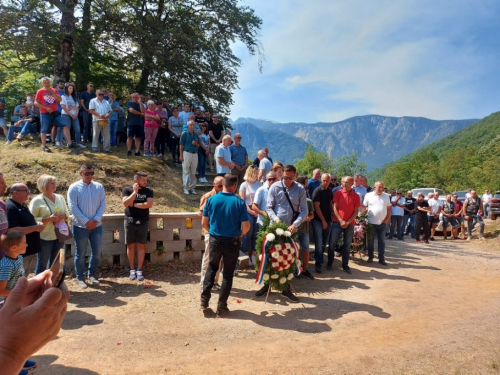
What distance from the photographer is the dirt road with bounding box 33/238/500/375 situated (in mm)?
3447

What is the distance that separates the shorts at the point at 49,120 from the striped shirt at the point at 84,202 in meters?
4.96

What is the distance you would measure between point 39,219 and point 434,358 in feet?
18.6

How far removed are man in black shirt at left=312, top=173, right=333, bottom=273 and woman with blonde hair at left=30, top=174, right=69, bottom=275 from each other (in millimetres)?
4886

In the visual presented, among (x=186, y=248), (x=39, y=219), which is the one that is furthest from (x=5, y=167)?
(x=186, y=248)

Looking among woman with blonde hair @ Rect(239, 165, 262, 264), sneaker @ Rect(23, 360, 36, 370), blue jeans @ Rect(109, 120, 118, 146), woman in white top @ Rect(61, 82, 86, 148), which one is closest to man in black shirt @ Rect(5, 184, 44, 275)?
sneaker @ Rect(23, 360, 36, 370)

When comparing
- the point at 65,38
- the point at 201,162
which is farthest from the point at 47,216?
the point at 65,38

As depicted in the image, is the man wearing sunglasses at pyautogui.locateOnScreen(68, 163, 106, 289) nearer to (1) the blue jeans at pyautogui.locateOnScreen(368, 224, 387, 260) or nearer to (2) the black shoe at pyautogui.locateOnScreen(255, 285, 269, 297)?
(2) the black shoe at pyautogui.locateOnScreen(255, 285, 269, 297)

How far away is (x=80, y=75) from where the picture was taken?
1386 centimetres

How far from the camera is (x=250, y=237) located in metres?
6.83

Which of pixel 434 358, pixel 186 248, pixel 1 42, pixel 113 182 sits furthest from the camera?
pixel 1 42

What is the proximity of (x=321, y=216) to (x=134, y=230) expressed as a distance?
12.7 feet

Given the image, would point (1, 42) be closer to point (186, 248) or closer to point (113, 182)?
point (113, 182)

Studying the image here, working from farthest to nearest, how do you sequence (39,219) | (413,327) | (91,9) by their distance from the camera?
1. (91,9)
2. (39,219)
3. (413,327)

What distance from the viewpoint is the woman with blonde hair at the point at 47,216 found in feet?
16.3
